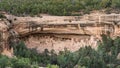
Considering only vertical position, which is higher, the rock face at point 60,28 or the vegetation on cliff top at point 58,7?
the vegetation on cliff top at point 58,7

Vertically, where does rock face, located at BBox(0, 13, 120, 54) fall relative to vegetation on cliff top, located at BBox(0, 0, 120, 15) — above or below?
below

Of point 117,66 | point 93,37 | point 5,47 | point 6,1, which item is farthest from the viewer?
point 6,1

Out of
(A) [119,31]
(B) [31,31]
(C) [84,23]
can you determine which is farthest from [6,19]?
(A) [119,31]

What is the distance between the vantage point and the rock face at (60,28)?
3728 centimetres

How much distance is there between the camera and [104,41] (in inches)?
1459

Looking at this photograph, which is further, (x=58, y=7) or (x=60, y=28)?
(x=58, y=7)

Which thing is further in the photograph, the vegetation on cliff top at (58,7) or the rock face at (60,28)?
the vegetation on cliff top at (58,7)

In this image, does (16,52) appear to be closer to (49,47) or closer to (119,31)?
(49,47)

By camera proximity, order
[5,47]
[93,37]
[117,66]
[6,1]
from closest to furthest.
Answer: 1. [117,66]
2. [5,47]
3. [93,37]
4. [6,1]

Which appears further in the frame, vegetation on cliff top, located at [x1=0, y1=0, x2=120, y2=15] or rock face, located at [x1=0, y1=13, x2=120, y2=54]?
vegetation on cliff top, located at [x1=0, y1=0, x2=120, y2=15]

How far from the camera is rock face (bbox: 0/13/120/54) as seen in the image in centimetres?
3728

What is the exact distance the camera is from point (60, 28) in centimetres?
3812

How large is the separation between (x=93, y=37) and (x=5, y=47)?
21.2 feet

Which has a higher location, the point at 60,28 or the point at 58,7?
the point at 58,7
